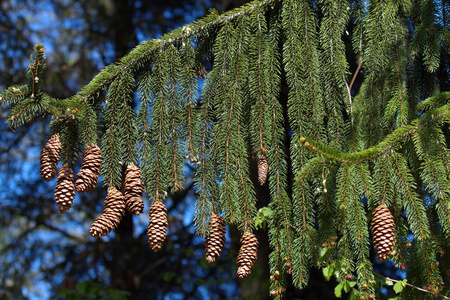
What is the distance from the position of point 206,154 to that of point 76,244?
4.77 metres

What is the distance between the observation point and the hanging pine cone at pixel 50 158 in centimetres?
176

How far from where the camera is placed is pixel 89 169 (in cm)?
178

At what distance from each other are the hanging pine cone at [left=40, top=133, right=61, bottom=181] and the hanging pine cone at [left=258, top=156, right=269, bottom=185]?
798mm

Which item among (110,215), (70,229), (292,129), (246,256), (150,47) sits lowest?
(246,256)

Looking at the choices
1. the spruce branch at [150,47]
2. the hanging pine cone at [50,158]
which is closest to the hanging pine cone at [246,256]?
the hanging pine cone at [50,158]

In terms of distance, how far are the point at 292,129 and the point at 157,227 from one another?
730 millimetres

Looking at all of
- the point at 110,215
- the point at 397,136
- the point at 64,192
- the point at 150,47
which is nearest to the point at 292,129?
the point at 397,136

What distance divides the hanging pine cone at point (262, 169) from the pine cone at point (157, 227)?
0.41 meters

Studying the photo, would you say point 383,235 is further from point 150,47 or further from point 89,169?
point 150,47

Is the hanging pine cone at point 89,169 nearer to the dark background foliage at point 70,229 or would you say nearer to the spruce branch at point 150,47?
the spruce branch at point 150,47

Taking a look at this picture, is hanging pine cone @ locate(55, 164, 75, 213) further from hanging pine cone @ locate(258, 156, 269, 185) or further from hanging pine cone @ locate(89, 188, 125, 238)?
hanging pine cone @ locate(258, 156, 269, 185)

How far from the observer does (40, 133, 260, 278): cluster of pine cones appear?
175cm

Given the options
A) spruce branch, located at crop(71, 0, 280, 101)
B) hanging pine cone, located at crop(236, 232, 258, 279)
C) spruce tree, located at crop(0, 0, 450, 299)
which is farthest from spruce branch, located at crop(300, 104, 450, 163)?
spruce branch, located at crop(71, 0, 280, 101)

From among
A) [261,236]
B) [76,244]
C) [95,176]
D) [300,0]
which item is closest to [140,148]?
[95,176]
